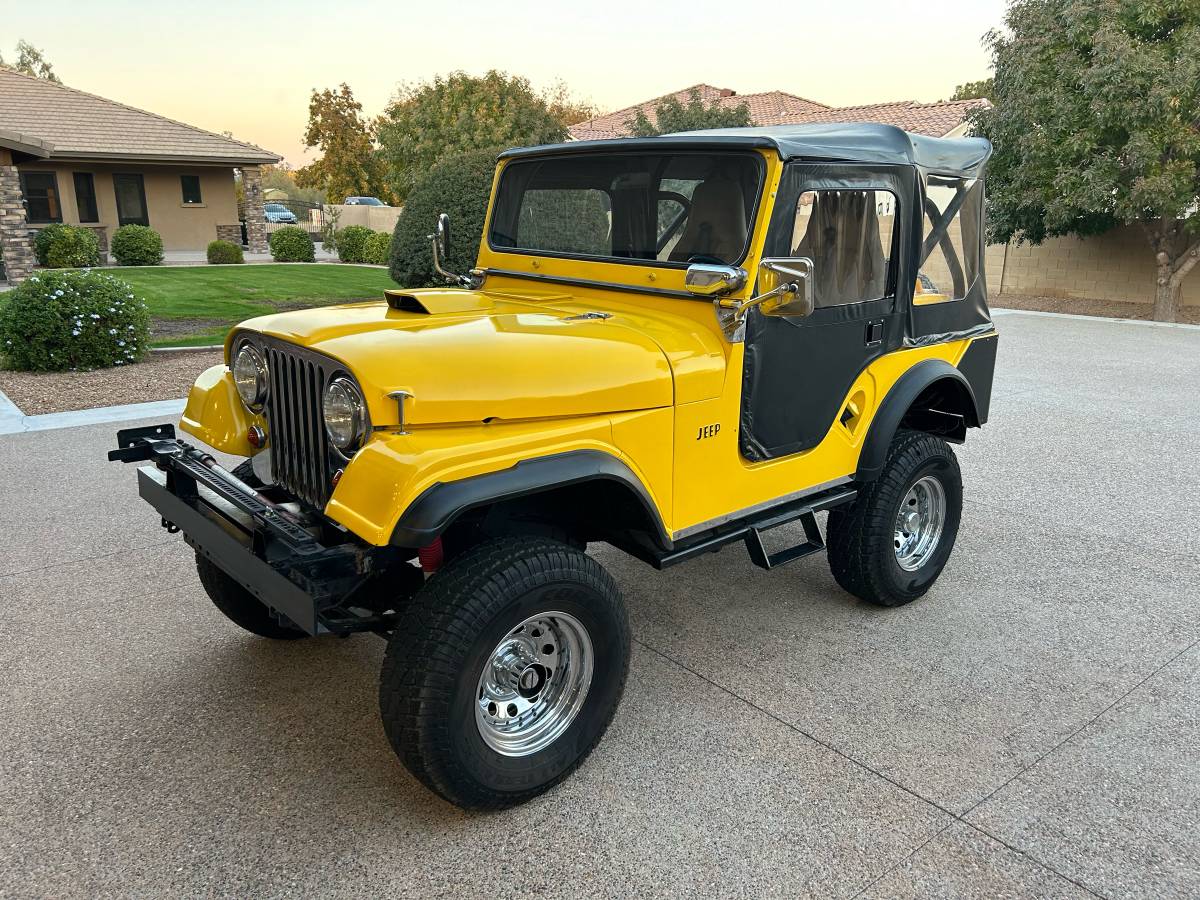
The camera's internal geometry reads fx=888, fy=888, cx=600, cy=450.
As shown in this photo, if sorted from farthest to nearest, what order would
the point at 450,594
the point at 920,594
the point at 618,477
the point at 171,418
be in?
1. the point at 171,418
2. the point at 920,594
3. the point at 618,477
4. the point at 450,594

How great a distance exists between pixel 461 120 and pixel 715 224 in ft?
93.9

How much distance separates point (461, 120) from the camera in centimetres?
2956

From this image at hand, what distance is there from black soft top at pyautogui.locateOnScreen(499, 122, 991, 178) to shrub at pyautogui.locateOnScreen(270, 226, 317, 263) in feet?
71.3

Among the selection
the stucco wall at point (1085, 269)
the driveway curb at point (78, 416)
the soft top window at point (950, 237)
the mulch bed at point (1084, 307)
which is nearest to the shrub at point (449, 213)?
the driveway curb at point (78, 416)

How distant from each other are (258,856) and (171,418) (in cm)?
539

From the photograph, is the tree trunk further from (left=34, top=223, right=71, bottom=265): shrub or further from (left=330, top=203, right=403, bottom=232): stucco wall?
(left=330, top=203, right=403, bottom=232): stucco wall

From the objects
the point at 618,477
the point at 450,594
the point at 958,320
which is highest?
the point at 958,320

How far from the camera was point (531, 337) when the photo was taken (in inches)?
112

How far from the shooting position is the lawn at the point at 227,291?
1199cm

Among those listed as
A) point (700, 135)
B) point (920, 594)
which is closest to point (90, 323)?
point (700, 135)

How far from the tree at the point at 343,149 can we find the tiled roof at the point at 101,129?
16169 mm

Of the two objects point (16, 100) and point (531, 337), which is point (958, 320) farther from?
point (16, 100)

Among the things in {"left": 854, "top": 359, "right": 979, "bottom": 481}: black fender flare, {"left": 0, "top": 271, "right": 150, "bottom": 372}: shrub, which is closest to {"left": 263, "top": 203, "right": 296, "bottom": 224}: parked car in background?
{"left": 0, "top": 271, "right": 150, "bottom": 372}: shrub

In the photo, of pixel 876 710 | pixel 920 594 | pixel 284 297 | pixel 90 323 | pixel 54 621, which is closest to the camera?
pixel 876 710
